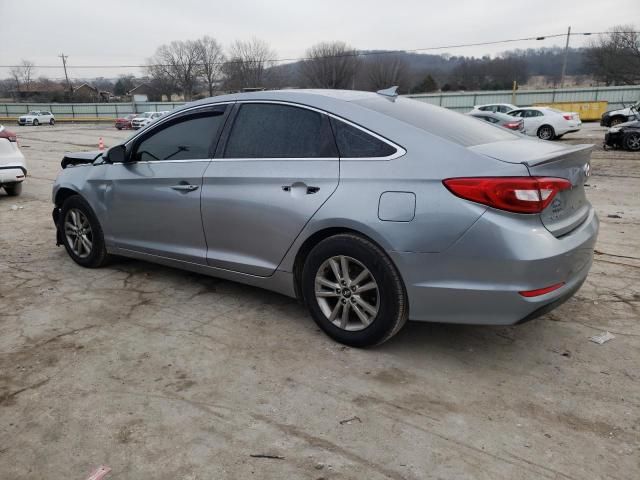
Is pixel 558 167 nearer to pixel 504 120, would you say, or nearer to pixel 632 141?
pixel 632 141

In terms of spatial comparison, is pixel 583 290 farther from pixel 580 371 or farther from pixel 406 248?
pixel 406 248

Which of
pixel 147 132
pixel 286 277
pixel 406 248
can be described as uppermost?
pixel 147 132

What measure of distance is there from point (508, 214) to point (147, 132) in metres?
3.10

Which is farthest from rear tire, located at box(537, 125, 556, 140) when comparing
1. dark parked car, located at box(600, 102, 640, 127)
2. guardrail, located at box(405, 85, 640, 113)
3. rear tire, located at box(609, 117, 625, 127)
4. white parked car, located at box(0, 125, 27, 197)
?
white parked car, located at box(0, 125, 27, 197)

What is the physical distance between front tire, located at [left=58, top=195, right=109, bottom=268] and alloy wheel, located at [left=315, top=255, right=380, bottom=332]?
2570mm

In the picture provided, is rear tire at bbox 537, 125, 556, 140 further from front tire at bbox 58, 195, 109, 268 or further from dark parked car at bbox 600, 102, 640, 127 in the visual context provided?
→ front tire at bbox 58, 195, 109, 268

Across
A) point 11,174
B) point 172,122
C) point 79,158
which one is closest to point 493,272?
point 172,122

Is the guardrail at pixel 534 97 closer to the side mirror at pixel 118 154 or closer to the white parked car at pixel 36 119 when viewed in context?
the white parked car at pixel 36 119

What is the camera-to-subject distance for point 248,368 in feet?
10.6

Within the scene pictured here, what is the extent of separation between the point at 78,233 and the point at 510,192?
4113mm

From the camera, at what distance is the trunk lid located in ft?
9.54

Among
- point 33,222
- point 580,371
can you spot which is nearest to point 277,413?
point 580,371

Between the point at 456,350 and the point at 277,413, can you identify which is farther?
the point at 456,350

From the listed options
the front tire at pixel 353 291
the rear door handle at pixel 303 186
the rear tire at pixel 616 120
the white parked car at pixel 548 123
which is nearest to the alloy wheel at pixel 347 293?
the front tire at pixel 353 291
